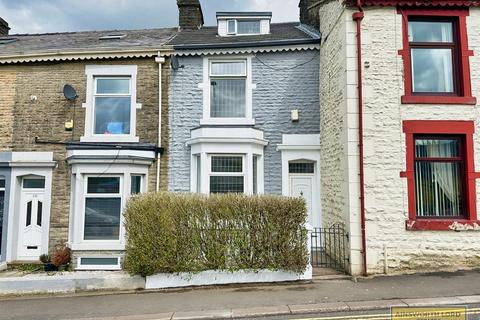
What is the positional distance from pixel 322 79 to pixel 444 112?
3.44 meters

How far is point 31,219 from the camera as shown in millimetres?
10398

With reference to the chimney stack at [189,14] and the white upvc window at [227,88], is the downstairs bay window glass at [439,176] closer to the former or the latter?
the white upvc window at [227,88]

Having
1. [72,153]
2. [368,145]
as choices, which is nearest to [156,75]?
[72,153]

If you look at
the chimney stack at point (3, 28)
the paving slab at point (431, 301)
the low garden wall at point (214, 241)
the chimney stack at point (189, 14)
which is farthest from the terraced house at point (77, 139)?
the paving slab at point (431, 301)

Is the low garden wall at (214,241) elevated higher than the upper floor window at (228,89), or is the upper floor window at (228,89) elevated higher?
the upper floor window at (228,89)

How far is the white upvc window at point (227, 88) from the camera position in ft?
34.3

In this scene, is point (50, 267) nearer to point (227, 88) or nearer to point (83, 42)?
point (227, 88)

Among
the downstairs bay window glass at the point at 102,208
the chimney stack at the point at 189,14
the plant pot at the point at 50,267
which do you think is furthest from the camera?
the chimney stack at the point at 189,14

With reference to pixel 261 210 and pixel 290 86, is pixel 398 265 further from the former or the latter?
pixel 290 86

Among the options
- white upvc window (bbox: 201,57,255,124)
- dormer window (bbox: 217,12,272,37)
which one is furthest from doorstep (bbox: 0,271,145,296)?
dormer window (bbox: 217,12,272,37)

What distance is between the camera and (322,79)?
33.0 ft

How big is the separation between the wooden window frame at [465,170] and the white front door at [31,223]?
10.1 m

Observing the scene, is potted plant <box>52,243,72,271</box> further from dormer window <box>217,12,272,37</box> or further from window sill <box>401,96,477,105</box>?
window sill <box>401,96,477,105</box>

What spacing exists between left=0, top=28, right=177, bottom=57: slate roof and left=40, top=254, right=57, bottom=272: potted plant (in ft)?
20.3
